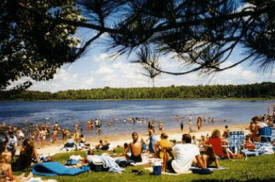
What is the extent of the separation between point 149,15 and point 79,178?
6.21m

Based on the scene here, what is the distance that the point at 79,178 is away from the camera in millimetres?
8758

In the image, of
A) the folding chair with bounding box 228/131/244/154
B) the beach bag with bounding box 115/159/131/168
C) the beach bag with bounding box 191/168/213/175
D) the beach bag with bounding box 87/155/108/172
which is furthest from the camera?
the folding chair with bounding box 228/131/244/154

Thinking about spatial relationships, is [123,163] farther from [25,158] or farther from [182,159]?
[25,158]

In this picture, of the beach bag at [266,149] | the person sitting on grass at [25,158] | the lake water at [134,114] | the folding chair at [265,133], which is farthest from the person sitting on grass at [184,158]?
the lake water at [134,114]

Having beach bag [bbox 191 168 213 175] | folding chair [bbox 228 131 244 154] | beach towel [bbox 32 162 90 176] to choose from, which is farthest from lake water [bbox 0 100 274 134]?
beach bag [bbox 191 168 213 175]

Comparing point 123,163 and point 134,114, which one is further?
point 134,114

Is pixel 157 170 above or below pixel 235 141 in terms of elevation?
below

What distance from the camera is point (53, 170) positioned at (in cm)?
→ 941

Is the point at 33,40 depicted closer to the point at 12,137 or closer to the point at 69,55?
the point at 69,55

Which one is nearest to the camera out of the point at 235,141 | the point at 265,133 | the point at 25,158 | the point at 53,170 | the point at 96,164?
the point at 53,170

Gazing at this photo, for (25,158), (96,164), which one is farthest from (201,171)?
(25,158)

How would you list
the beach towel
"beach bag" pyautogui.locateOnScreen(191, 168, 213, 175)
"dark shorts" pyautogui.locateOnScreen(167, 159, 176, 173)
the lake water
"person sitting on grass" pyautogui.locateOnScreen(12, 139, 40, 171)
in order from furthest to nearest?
the lake water < "person sitting on grass" pyautogui.locateOnScreen(12, 139, 40, 171) < the beach towel < "dark shorts" pyautogui.locateOnScreen(167, 159, 176, 173) < "beach bag" pyautogui.locateOnScreen(191, 168, 213, 175)

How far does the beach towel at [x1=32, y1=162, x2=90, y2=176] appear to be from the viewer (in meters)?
9.29

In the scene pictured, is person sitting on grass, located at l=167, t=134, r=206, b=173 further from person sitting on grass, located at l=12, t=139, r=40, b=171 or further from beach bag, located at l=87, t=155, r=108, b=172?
person sitting on grass, located at l=12, t=139, r=40, b=171
